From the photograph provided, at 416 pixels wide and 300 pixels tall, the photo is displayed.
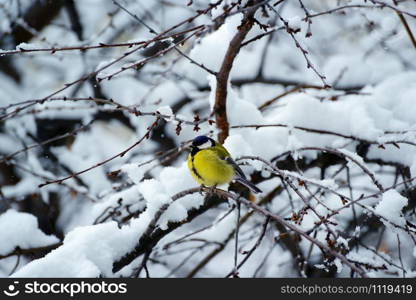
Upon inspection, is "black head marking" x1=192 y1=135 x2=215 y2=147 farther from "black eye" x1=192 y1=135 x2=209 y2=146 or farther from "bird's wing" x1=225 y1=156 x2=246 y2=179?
"bird's wing" x1=225 y1=156 x2=246 y2=179

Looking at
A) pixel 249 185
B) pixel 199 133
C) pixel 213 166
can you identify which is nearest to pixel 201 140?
pixel 213 166

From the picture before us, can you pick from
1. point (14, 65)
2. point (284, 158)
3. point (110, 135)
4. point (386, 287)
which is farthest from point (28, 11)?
point (386, 287)

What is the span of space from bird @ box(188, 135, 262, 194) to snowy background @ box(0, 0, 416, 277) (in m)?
0.09

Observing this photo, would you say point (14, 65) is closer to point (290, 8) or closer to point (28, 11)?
point (28, 11)

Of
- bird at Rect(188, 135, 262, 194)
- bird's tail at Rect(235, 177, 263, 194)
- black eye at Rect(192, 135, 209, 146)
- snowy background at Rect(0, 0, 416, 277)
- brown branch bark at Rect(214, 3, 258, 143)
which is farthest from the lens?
black eye at Rect(192, 135, 209, 146)

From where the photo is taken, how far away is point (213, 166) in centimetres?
305

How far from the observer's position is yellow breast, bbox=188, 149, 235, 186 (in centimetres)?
305

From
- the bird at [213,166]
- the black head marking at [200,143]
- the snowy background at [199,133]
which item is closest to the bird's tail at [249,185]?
the bird at [213,166]

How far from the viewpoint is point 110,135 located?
6.57 meters

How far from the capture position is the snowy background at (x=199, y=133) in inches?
88.4

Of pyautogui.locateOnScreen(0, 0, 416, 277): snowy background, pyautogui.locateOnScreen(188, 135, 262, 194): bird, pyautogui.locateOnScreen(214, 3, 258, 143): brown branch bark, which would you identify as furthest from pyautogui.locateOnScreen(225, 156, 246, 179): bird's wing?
pyautogui.locateOnScreen(214, 3, 258, 143): brown branch bark

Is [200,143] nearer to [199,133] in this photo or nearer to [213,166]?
[213,166]

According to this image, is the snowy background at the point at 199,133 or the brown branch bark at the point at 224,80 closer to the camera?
the snowy background at the point at 199,133

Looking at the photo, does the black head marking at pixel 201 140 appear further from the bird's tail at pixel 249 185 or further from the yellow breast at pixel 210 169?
the bird's tail at pixel 249 185
